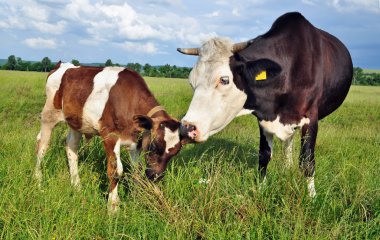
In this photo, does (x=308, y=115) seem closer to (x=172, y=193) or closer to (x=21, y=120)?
(x=172, y=193)

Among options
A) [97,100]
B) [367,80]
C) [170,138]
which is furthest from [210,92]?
[367,80]

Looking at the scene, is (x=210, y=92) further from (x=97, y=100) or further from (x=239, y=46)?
(x=97, y=100)

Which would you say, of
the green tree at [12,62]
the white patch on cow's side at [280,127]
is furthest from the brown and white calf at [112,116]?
the green tree at [12,62]

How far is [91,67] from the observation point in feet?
20.4

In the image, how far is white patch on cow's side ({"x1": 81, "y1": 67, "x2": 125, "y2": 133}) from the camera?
5602 millimetres

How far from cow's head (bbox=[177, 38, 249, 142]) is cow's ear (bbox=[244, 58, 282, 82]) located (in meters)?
0.22

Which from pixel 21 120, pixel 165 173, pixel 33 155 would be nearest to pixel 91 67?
pixel 33 155

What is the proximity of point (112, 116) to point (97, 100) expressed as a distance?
34cm

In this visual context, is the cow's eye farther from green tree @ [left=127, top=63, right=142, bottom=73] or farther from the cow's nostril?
green tree @ [left=127, top=63, right=142, bottom=73]

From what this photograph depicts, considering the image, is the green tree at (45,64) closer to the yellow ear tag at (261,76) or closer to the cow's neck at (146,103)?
the cow's neck at (146,103)

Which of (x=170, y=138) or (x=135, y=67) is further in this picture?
(x=135, y=67)

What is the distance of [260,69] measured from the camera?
4.93 m

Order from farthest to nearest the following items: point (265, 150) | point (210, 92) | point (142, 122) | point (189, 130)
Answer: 1. point (265, 150)
2. point (142, 122)
3. point (210, 92)
4. point (189, 130)

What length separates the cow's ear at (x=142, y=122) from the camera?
5.10 metres
